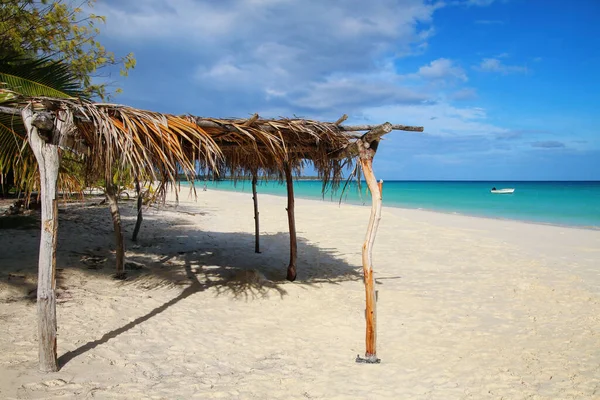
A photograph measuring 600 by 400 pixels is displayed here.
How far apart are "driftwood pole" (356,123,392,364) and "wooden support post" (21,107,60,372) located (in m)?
2.30

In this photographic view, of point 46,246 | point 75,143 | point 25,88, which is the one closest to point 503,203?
point 25,88

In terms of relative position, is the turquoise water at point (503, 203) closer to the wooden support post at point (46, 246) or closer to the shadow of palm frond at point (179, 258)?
the shadow of palm frond at point (179, 258)

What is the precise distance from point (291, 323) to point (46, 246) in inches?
95.9

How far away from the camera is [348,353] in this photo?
3697mm

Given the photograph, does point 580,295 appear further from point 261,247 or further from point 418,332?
point 261,247

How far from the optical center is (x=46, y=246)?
2.86m

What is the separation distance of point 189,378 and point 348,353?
1.39 m

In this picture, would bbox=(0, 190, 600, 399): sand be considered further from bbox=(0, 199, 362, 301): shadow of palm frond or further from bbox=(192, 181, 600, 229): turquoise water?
bbox=(192, 181, 600, 229): turquoise water

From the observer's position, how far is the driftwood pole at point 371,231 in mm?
3506

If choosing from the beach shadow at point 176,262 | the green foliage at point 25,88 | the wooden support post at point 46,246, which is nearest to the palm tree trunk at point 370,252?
the beach shadow at point 176,262

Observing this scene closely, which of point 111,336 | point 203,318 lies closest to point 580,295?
point 203,318

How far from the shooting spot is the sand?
9.89 ft

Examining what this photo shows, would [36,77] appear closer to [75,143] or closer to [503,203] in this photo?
[75,143]

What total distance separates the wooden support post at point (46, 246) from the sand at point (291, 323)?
0.60 ft
